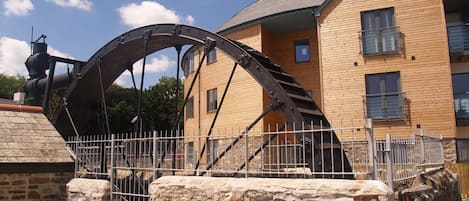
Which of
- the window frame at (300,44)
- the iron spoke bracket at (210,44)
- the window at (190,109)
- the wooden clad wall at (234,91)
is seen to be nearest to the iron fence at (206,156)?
the iron spoke bracket at (210,44)

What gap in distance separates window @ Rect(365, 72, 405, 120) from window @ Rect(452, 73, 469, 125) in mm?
2814

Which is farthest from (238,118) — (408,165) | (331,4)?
(408,165)

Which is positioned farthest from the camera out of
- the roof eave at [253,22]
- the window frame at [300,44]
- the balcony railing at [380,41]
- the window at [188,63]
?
the window at [188,63]

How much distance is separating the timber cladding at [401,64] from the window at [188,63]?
8651 mm

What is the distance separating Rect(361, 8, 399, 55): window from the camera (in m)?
16.2

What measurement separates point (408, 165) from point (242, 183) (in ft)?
12.4

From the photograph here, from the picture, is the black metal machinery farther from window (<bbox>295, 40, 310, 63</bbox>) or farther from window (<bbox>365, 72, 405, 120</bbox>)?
window (<bbox>295, 40, 310, 63</bbox>)

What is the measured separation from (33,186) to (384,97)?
12.4 meters

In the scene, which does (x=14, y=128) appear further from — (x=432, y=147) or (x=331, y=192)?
(x=432, y=147)

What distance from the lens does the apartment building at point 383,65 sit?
1534 centimetres

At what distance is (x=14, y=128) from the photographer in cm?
1102

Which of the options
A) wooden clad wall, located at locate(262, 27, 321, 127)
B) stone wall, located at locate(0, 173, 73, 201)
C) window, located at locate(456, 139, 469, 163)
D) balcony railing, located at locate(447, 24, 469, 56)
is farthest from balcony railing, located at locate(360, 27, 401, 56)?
stone wall, located at locate(0, 173, 73, 201)

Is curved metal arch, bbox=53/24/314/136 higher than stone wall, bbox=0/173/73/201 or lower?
higher

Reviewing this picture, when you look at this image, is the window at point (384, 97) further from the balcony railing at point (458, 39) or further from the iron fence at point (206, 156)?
the iron fence at point (206, 156)
